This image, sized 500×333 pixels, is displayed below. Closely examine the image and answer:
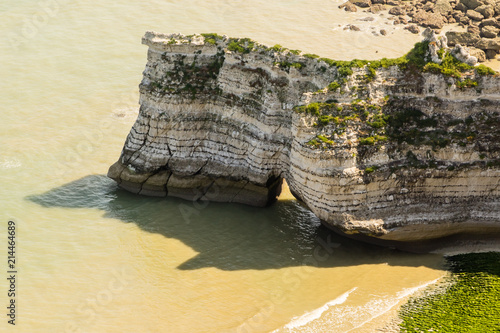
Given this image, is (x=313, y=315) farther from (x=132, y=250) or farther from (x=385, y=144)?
(x=132, y=250)

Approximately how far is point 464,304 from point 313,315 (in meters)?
4.60

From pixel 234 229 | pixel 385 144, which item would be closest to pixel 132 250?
pixel 234 229

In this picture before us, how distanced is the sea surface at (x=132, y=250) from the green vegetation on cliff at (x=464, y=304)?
72 centimetres

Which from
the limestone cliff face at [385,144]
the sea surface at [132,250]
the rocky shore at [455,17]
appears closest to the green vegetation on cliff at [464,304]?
the sea surface at [132,250]

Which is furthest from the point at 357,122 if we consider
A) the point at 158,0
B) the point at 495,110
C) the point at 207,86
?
the point at 158,0

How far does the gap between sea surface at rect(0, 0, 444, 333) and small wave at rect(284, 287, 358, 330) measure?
5 centimetres

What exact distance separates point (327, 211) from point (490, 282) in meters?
5.59

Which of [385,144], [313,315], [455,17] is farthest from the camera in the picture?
[455,17]

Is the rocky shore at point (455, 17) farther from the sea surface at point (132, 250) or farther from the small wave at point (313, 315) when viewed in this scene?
the small wave at point (313, 315)

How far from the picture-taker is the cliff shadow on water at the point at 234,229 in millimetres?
25156

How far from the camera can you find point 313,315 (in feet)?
74.0

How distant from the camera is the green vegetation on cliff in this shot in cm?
2153

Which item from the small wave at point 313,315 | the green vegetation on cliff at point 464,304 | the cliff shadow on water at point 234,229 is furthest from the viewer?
the cliff shadow on water at point 234,229

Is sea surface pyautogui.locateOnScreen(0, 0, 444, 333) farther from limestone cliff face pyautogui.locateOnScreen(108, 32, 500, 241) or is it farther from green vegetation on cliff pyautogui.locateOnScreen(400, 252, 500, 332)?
limestone cliff face pyautogui.locateOnScreen(108, 32, 500, 241)
